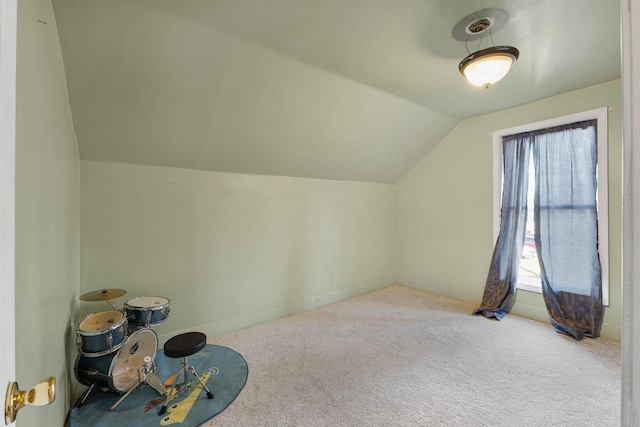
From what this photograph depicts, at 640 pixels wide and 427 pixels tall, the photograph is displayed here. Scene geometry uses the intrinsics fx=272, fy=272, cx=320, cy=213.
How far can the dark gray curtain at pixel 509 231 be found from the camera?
3256 mm

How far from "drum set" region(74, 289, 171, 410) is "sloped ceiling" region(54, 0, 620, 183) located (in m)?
1.31

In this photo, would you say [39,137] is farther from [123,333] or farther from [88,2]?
[123,333]

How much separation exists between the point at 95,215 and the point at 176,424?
1.75 metres

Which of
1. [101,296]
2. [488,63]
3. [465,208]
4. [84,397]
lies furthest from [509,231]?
[84,397]

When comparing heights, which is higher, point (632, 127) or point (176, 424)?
point (632, 127)

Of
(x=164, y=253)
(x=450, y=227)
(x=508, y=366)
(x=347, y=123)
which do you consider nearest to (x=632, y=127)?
(x=508, y=366)

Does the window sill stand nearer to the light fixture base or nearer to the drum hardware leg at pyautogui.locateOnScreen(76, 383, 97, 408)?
the light fixture base

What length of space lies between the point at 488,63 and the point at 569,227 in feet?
7.19

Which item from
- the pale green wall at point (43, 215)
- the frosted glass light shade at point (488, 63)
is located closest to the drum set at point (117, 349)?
the pale green wall at point (43, 215)

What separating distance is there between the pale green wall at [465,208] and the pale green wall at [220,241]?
2.61 ft

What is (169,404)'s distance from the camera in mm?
1872

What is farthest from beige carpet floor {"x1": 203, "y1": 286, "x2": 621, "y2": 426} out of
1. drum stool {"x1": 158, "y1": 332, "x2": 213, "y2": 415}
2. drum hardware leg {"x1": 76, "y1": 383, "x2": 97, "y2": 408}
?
drum hardware leg {"x1": 76, "y1": 383, "x2": 97, "y2": 408}

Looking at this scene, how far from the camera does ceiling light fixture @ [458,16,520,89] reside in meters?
1.79

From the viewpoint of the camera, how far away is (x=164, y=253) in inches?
103
